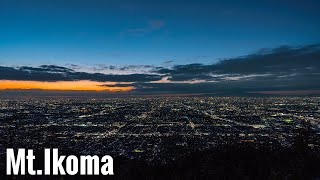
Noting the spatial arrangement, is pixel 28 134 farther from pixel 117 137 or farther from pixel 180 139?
pixel 180 139

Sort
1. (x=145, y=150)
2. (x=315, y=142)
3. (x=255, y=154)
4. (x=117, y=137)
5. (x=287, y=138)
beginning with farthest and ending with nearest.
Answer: (x=117, y=137) < (x=287, y=138) < (x=145, y=150) < (x=315, y=142) < (x=255, y=154)

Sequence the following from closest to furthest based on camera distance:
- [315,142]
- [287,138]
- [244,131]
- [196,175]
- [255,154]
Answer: [196,175]
[255,154]
[315,142]
[287,138]
[244,131]

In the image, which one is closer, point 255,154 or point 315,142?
point 255,154

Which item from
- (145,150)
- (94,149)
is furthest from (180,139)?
(94,149)

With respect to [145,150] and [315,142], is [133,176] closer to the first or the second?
[145,150]

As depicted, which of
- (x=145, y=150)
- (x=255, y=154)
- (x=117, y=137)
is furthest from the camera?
(x=117, y=137)

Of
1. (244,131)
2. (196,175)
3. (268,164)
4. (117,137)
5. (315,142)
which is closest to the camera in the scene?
(196,175)

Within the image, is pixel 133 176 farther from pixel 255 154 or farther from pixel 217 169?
pixel 255 154

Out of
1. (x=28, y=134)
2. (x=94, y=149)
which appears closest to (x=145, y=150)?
(x=94, y=149)

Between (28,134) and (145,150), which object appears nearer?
(145,150)
